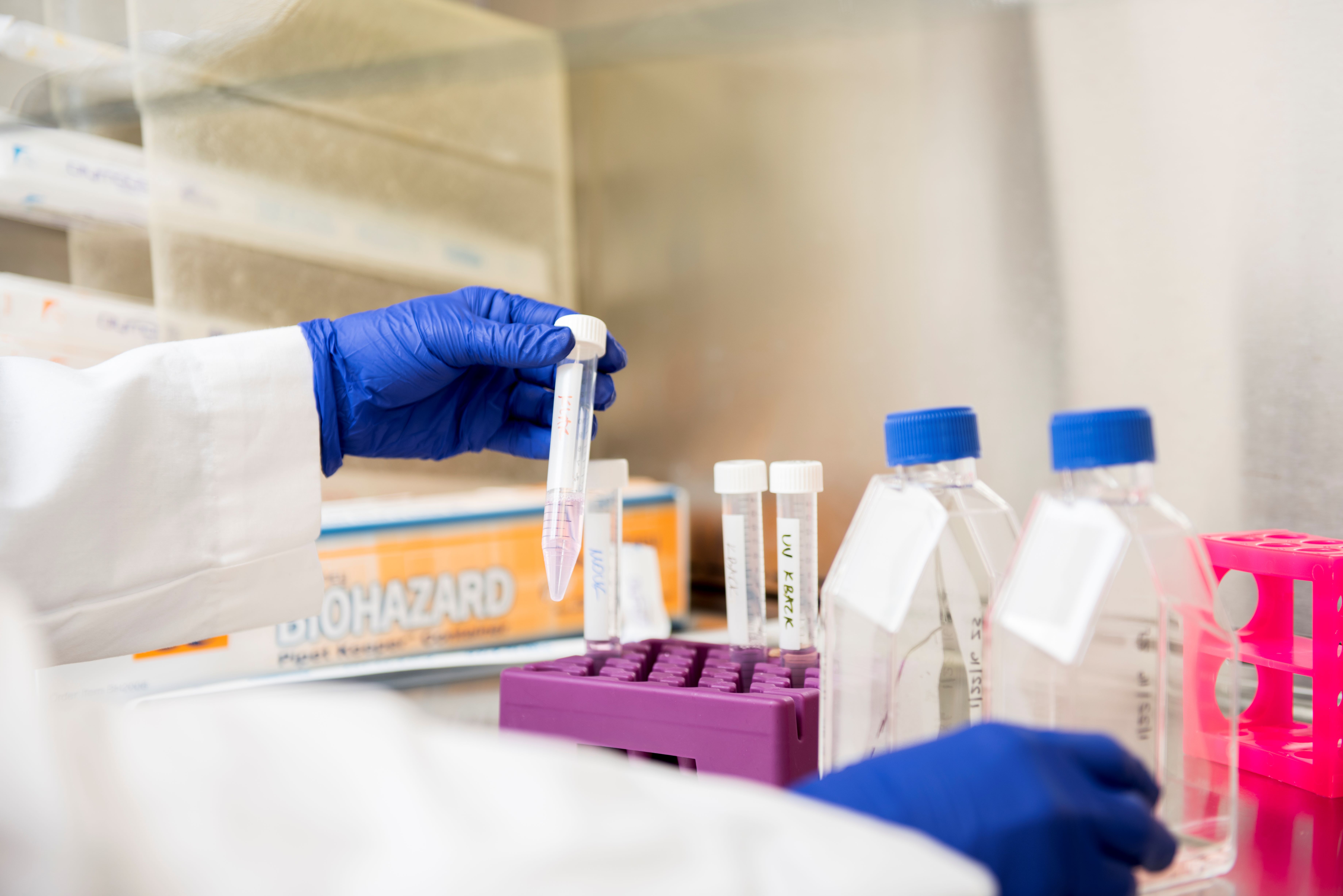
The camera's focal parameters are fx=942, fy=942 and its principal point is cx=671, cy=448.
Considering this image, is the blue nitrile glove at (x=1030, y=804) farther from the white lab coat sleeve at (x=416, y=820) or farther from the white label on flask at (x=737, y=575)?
the white label on flask at (x=737, y=575)

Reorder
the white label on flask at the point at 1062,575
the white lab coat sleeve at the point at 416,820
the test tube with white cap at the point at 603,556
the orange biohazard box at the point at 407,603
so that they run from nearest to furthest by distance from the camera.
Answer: the white lab coat sleeve at the point at 416,820, the white label on flask at the point at 1062,575, the test tube with white cap at the point at 603,556, the orange biohazard box at the point at 407,603

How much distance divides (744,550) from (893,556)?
0.33 meters

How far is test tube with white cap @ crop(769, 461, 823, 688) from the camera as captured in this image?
0.95 m

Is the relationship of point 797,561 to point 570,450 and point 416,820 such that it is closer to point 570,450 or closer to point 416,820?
point 570,450

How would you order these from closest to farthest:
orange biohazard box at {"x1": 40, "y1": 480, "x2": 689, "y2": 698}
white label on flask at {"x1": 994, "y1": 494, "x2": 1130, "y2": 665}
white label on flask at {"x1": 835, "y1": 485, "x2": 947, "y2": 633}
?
1. white label on flask at {"x1": 994, "y1": 494, "x2": 1130, "y2": 665}
2. white label on flask at {"x1": 835, "y1": 485, "x2": 947, "y2": 633}
3. orange biohazard box at {"x1": 40, "y1": 480, "x2": 689, "y2": 698}

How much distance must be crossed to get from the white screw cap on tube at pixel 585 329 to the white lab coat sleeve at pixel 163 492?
12.8 inches

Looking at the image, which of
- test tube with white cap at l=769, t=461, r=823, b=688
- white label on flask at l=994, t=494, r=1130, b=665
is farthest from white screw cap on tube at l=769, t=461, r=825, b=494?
white label on flask at l=994, t=494, r=1130, b=665

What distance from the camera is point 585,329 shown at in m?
1.04

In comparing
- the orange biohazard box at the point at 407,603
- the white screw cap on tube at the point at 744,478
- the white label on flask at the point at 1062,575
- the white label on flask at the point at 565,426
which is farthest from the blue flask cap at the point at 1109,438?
the orange biohazard box at the point at 407,603

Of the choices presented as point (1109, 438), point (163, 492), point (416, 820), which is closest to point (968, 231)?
point (1109, 438)

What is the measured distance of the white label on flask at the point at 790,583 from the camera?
0.95 metres

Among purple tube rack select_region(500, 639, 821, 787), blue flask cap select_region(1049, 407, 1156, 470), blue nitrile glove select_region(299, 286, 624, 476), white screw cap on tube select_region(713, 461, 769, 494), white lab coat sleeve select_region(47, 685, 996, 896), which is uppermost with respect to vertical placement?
blue nitrile glove select_region(299, 286, 624, 476)

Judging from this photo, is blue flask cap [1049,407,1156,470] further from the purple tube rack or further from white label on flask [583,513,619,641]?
white label on flask [583,513,619,641]

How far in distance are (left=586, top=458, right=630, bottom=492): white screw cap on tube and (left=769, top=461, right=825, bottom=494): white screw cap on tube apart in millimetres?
206
